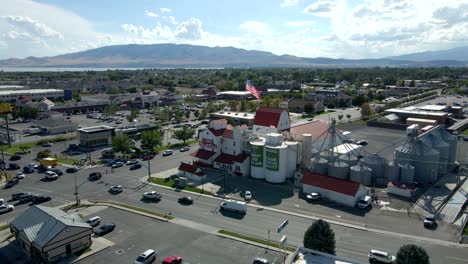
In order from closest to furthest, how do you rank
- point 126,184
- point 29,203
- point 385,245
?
point 385,245, point 29,203, point 126,184

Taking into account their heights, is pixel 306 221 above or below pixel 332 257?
below

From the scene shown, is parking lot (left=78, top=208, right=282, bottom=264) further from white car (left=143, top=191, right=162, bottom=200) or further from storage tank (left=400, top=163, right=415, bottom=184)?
storage tank (left=400, top=163, right=415, bottom=184)

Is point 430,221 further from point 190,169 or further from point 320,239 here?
point 190,169

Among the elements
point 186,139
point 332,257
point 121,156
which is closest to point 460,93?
point 186,139

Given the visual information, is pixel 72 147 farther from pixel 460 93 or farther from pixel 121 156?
pixel 460 93

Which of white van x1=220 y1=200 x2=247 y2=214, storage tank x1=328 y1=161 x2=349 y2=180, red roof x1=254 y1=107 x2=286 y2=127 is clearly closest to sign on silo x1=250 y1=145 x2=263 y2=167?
storage tank x1=328 y1=161 x2=349 y2=180

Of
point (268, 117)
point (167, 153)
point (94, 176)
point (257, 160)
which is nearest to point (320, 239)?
point (257, 160)
